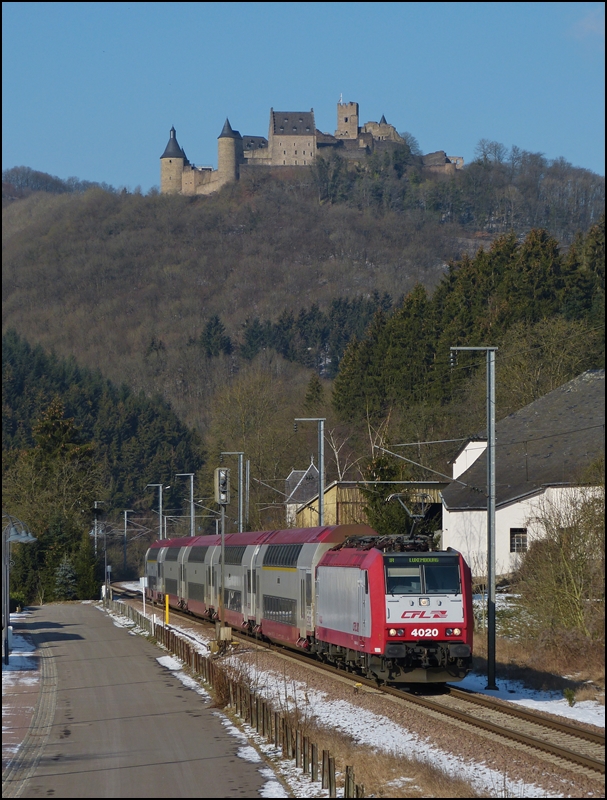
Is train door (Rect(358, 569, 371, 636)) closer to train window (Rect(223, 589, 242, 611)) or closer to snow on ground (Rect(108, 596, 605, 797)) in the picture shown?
snow on ground (Rect(108, 596, 605, 797))

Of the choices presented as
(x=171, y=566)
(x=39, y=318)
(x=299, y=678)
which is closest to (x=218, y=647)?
(x=299, y=678)

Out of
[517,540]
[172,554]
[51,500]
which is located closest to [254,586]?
[517,540]

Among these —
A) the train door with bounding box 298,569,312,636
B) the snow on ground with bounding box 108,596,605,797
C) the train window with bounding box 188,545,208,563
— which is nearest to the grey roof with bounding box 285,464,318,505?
the train window with bounding box 188,545,208,563

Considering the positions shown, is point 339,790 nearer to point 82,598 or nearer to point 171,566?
point 171,566

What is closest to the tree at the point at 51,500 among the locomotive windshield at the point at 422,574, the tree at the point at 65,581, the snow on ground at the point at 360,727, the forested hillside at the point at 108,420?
the tree at the point at 65,581

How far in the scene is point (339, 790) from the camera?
13.9 metres

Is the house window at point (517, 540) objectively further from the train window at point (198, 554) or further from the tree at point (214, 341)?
the tree at point (214, 341)

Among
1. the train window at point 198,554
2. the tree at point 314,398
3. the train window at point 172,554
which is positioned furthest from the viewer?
the tree at point 314,398

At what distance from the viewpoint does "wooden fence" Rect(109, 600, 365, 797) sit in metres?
13.1

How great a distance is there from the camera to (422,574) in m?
21.8

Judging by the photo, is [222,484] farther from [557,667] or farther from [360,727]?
[360,727]

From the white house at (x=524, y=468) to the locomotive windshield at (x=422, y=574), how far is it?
69.7ft

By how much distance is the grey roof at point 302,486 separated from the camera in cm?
8389

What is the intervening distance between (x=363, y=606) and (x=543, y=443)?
Result: 90.8 ft
